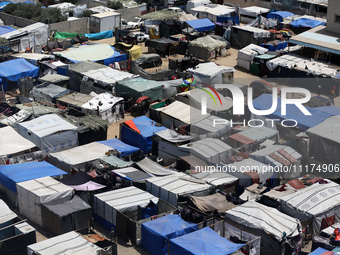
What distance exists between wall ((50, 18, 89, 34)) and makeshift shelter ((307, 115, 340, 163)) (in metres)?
27.7

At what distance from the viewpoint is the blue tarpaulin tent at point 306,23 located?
49628 mm

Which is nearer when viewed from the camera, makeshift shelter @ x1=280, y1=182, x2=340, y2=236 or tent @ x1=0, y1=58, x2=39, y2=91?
makeshift shelter @ x1=280, y1=182, x2=340, y2=236

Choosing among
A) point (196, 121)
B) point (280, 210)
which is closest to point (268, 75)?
point (196, 121)

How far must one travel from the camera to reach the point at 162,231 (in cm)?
2045

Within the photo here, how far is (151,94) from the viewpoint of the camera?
33781mm

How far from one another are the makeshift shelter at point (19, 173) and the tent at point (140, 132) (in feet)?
17.3

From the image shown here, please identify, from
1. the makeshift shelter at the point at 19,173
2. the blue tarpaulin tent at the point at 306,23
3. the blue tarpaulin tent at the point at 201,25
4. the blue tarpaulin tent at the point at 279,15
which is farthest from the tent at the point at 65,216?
the blue tarpaulin tent at the point at 279,15

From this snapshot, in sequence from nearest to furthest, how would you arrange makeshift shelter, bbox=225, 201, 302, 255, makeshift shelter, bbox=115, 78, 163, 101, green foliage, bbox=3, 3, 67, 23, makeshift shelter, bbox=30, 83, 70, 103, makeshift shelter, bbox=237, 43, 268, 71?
makeshift shelter, bbox=225, 201, 302, 255
makeshift shelter, bbox=30, 83, 70, 103
makeshift shelter, bbox=115, 78, 163, 101
makeshift shelter, bbox=237, 43, 268, 71
green foliage, bbox=3, 3, 67, 23

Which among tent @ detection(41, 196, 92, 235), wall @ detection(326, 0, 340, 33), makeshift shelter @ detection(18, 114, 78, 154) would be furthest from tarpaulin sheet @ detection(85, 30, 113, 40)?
tent @ detection(41, 196, 92, 235)

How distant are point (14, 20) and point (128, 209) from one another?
33.3 meters

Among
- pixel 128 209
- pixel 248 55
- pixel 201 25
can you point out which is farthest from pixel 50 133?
pixel 201 25

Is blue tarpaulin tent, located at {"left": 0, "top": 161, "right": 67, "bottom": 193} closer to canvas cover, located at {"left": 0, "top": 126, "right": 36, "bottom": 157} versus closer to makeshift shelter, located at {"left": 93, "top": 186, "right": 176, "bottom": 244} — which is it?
canvas cover, located at {"left": 0, "top": 126, "right": 36, "bottom": 157}

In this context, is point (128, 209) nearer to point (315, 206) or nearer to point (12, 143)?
point (315, 206)

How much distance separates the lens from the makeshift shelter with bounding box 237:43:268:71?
4200cm
